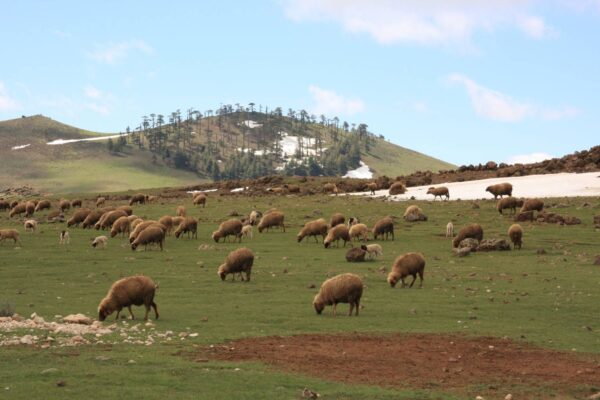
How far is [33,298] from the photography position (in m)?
25.8

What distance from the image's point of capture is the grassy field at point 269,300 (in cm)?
1416

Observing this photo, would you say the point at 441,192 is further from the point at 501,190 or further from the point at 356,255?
the point at 356,255

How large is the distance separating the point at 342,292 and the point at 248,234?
926 inches

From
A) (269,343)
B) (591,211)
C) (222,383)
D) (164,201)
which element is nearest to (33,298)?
(269,343)

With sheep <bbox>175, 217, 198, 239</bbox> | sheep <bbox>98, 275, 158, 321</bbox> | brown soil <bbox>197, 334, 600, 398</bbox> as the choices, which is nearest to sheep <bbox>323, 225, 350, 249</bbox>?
sheep <bbox>175, 217, 198, 239</bbox>

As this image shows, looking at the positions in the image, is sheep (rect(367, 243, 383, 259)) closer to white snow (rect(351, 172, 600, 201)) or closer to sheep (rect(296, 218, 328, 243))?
sheep (rect(296, 218, 328, 243))

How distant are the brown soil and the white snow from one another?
47388 mm

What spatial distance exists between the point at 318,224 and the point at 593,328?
23.6m

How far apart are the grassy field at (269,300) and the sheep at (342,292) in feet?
1.60

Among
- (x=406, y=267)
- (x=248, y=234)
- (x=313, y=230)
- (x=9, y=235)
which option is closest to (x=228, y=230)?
(x=248, y=234)

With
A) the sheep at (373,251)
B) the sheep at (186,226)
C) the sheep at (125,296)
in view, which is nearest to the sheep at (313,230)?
the sheep at (186,226)

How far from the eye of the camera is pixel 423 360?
16953mm

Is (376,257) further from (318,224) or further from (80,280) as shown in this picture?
(80,280)

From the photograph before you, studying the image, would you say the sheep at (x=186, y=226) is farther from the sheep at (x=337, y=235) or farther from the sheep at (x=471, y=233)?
the sheep at (x=471, y=233)
